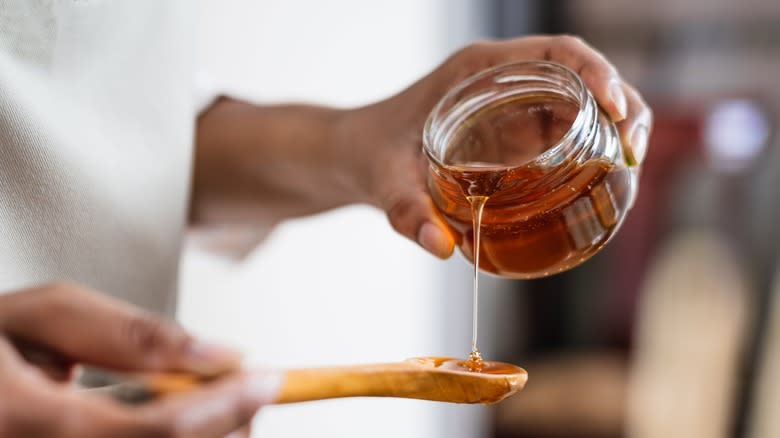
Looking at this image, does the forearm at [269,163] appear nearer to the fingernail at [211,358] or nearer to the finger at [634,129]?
the finger at [634,129]

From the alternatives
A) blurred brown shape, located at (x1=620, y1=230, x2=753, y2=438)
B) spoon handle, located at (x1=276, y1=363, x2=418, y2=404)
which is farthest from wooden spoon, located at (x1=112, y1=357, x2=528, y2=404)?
blurred brown shape, located at (x1=620, y1=230, x2=753, y2=438)

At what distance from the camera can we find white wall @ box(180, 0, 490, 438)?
119cm

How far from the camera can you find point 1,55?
1.99ft

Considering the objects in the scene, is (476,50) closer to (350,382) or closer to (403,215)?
(403,215)

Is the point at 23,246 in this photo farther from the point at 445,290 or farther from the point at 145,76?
the point at 445,290

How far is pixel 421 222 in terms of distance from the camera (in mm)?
661

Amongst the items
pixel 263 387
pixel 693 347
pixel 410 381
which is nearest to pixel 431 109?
pixel 410 381

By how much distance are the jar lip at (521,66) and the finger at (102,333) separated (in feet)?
0.95

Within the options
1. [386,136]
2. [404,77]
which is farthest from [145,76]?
[404,77]

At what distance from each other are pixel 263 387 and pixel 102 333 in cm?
8

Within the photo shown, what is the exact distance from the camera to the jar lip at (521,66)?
0.58 meters

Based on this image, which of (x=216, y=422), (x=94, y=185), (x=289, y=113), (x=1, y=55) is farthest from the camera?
(x=289, y=113)

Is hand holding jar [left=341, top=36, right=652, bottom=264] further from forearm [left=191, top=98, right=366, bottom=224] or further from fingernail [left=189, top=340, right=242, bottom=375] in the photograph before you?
fingernail [left=189, top=340, right=242, bottom=375]

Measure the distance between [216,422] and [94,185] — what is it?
1.33 feet
